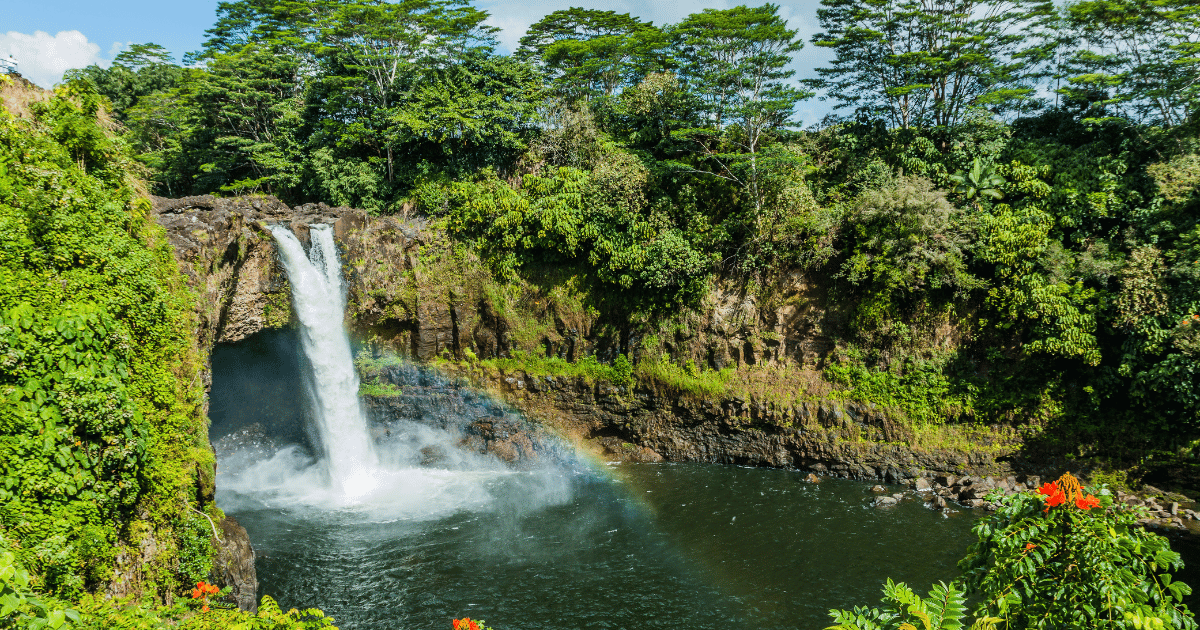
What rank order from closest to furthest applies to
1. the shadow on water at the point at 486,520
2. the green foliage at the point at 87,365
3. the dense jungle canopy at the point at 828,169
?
the green foliage at the point at 87,365, the shadow on water at the point at 486,520, the dense jungle canopy at the point at 828,169

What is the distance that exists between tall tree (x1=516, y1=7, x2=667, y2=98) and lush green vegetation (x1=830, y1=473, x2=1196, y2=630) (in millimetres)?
26735

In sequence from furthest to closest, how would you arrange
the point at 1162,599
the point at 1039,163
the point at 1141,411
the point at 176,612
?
the point at 1039,163
the point at 1141,411
the point at 176,612
the point at 1162,599

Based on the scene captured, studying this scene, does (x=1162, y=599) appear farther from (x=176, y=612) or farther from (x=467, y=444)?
(x=467, y=444)

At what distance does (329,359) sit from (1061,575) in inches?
878

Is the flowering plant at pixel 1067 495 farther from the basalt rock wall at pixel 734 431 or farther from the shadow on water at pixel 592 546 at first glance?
the basalt rock wall at pixel 734 431

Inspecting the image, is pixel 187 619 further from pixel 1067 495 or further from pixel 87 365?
pixel 1067 495

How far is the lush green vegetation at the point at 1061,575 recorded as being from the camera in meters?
3.47

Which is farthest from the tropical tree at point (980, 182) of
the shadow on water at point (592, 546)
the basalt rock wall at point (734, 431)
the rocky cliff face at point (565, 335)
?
the shadow on water at point (592, 546)

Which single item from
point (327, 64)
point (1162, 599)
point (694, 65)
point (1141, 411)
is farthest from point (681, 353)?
point (327, 64)

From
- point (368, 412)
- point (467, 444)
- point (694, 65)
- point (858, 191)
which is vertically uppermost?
point (694, 65)

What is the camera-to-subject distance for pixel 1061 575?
3.83 meters

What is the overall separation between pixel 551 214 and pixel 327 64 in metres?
14.1

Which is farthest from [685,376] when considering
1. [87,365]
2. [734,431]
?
[87,365]

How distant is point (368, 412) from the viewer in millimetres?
23281
